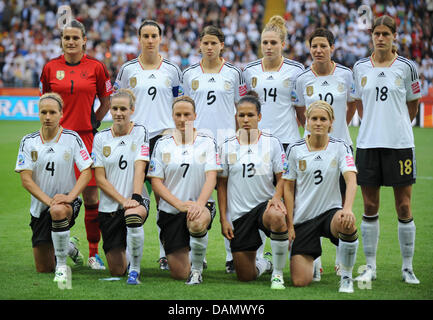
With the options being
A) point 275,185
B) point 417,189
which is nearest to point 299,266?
point 275,185

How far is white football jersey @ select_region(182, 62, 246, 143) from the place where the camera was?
647 cm

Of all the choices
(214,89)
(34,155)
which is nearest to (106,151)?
Answer: (34,155)

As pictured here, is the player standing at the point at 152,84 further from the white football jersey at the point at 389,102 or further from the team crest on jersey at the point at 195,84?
the white football jersey at the point at 389,102

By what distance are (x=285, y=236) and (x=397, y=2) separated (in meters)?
21.4

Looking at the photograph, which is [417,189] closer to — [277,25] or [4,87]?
[277,25]

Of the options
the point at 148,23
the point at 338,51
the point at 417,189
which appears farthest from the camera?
the point at 338,51

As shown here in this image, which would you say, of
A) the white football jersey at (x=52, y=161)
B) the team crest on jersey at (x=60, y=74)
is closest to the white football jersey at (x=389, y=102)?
the white football jersey at (x=52, y=161)

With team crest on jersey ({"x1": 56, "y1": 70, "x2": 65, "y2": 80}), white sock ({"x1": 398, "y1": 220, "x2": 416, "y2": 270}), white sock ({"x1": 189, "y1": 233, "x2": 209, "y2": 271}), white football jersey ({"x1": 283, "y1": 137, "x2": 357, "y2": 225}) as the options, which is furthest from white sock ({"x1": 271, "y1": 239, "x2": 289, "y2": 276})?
team crest on jersey ({"x1": 56, "y1": 70, "x2": 65, "y2": 80})

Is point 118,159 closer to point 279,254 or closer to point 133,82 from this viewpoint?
point 133,82

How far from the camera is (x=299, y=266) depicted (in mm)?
5566

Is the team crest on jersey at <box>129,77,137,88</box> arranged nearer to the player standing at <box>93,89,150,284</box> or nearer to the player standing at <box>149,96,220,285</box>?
the player standing at <box>93,89,150,284</box>

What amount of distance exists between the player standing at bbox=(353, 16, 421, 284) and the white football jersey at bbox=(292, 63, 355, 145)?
0.25 meters

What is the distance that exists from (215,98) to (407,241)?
213cm

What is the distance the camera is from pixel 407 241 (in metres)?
5.87
